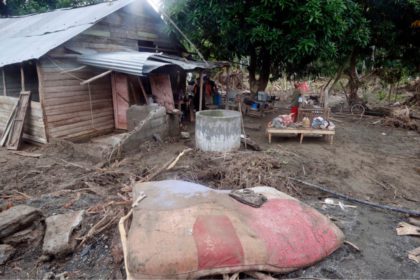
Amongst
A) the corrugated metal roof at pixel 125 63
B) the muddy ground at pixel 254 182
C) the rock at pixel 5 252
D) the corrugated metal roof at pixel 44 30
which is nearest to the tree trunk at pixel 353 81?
the muddy ground at pixel 254 182

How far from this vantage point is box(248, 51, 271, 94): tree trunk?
11960mm

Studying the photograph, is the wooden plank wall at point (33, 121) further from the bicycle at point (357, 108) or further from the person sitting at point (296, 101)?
the bicycle at point (357, 108)

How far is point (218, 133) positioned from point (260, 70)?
632 centimetres

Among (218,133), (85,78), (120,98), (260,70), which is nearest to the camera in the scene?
(218,133)

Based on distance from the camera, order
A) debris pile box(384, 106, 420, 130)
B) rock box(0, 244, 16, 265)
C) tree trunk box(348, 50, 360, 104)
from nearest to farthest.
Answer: rock box(0, 244, 16, 265) → debris pile box(384, 106, 420, 130) → tree trunk box(348, 50, 360, 104)

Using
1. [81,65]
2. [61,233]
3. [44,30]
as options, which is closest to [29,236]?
[61,233]

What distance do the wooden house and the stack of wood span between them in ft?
0.67

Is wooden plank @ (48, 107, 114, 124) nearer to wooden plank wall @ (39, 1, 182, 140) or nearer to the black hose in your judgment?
wooden plank wall @ (39, 1, 182, 140)

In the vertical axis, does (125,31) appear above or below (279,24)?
below

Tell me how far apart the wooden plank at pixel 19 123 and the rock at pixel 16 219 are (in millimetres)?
5253

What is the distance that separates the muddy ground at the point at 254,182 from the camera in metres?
3.56

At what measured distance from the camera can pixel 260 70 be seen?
12.8m

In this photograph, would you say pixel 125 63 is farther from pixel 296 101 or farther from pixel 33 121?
pixel 296 101

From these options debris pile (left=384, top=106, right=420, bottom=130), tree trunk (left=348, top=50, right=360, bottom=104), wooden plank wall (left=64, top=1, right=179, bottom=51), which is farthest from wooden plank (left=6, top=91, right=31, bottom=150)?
tree trunk (left=348, top=50, right=360, bottom=104)
